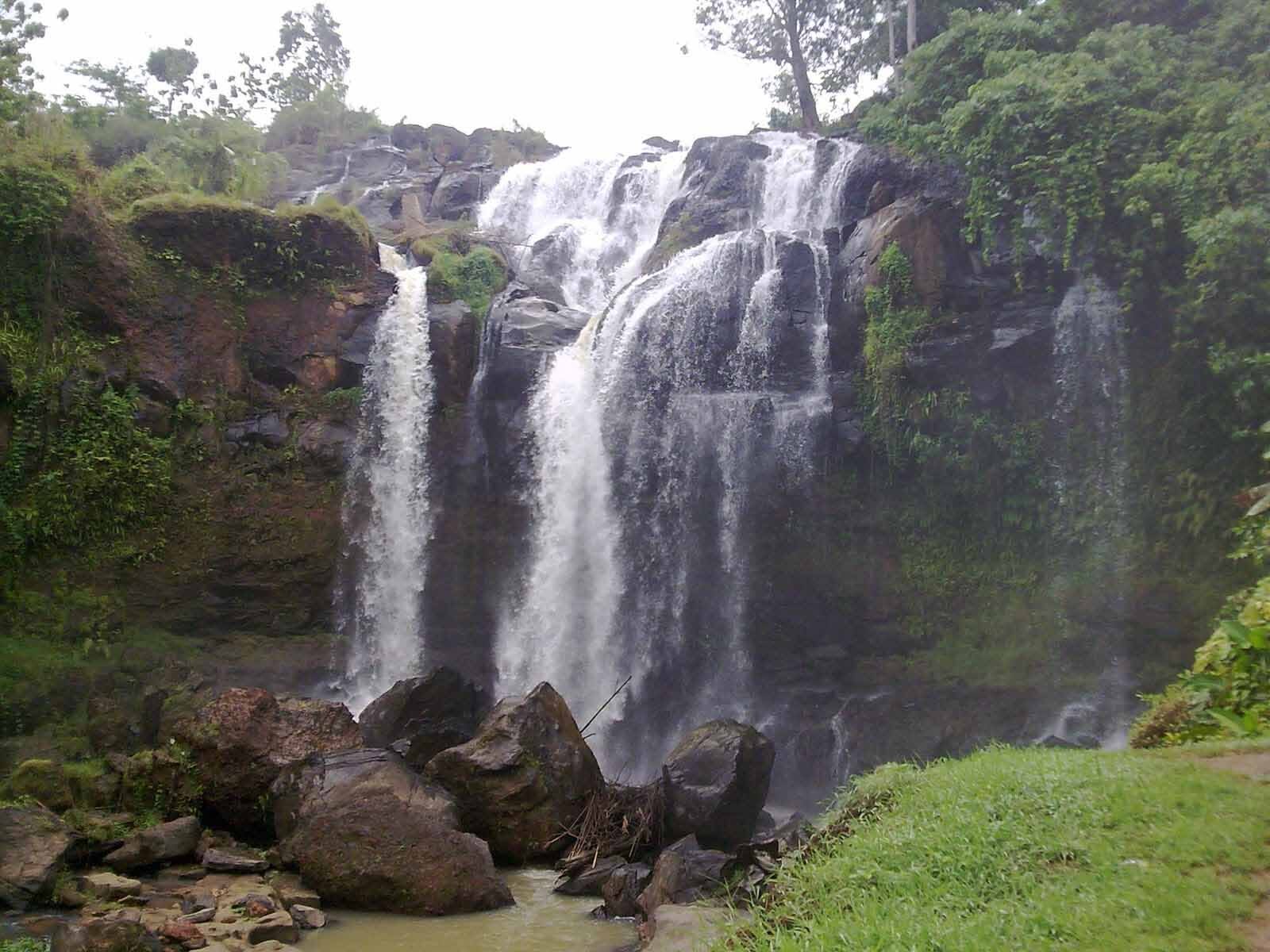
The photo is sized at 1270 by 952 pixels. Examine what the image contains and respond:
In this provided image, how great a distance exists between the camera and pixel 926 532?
1727 centimetres

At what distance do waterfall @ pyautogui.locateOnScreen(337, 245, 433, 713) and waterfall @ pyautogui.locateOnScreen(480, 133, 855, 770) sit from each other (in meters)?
2.10

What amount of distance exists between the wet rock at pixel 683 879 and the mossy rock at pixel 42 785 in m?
6.61

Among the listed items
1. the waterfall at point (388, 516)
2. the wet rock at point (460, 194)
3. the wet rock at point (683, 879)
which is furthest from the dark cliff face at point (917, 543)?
the wet rock at point (460, 194)

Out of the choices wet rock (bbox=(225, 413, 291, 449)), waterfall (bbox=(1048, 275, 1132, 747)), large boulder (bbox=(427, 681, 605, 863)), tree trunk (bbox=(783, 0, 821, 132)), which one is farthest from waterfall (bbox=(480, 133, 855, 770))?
tree trunk (bbox=(783, 0, 821, 132))

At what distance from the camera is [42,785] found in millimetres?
10406

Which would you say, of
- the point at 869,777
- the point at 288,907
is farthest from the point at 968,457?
the point at 288,907

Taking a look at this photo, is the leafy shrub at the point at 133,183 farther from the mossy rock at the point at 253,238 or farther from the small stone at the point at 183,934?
the small stone at the point at 183,934

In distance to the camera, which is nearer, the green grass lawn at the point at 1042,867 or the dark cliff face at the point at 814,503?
the green grass lawn at the point at 1042,867

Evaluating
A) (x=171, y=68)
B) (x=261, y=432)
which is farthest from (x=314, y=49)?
(x=261, y=432)

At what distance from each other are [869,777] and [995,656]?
941cm

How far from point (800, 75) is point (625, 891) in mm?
25002

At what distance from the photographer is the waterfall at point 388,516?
17859 millimetres

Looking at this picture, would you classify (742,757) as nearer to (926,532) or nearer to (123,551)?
(926,532)

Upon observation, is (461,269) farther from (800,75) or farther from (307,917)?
(307,917)
